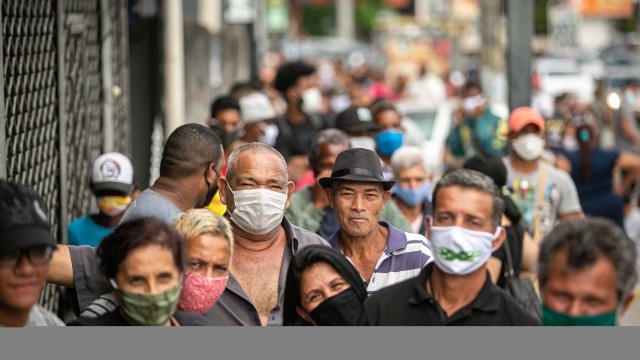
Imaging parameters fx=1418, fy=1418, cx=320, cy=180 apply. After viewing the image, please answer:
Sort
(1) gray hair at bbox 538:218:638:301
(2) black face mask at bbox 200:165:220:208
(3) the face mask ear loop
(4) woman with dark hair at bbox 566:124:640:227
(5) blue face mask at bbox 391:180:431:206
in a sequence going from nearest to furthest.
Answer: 1. (1) gray hair at bbox 538:218:638:301
2. (3) the face mask ear loop
3. (2) black face mask at bbox 200:165:220:208
4. (5) blue face mask at bbox 391:180:431:206
5. (4) woman with dark hair at bbox 566:124:640:227

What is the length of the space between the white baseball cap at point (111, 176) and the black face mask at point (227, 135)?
1.85 m

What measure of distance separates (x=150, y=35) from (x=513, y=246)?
9.00 m

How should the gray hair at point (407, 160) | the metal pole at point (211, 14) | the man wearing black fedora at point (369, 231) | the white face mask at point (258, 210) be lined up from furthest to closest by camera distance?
the metal pole at point (211, 14)
the gray hair at point (407, 160)
the man wearing black fedora at point (369, 231)
the white face mask at point (258, 210)

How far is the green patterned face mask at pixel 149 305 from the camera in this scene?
16.0 feet

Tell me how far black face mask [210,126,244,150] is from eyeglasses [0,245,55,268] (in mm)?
5843

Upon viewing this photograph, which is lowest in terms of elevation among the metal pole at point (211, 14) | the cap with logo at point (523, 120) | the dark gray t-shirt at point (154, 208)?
the dark gray t-shirt at point (154, 208)

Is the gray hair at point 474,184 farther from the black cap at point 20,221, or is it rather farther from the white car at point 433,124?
the white car at point 433,124

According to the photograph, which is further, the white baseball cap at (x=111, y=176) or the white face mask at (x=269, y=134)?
the white face mask at (x=269, y=134)

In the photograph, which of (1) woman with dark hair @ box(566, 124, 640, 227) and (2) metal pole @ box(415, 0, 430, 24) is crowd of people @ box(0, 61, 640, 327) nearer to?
(1) woman with dark hair @ box(566, 124, 640, 227)

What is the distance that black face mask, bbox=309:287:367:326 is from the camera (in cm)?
535

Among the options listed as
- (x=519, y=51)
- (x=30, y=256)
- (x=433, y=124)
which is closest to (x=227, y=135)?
(x=519, y=51)

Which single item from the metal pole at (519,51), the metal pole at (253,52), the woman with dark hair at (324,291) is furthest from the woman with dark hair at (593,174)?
the metal pole at (253,52)

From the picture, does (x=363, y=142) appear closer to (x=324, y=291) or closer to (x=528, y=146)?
(x=528, y=146)

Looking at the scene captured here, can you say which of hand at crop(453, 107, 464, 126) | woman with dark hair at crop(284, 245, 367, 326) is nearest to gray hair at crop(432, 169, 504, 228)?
woman with dark hair at crop(284, 245, 367, 326)
